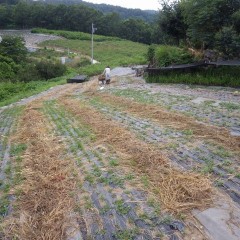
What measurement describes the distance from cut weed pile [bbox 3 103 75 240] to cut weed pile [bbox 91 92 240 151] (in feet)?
9.04

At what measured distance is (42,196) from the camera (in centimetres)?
378

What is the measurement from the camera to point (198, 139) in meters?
5.48

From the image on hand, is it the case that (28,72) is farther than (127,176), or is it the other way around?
(28,72)

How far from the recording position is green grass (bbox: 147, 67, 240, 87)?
12.4 meters

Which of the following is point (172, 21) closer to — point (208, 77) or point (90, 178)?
point (208, 77)

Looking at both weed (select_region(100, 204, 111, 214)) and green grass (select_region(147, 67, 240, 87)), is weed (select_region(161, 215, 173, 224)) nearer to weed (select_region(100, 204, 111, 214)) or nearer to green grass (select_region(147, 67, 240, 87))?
weed (select_region(100, 204, 111, 214))

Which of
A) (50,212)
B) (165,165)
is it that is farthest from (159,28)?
(50,212)

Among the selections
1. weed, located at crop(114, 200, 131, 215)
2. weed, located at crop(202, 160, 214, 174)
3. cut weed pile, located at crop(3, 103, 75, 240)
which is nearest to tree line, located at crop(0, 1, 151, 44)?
cut weed pile, located at crop(3, 103, 75, 240)

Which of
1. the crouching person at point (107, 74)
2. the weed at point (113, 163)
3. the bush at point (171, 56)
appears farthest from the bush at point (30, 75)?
the weed at point (113, 163)

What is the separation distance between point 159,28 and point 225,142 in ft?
51.2

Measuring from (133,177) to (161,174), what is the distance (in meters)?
0.41

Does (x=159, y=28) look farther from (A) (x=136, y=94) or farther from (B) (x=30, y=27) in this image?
(B) (x=30, y=27)

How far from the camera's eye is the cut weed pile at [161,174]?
3.42m

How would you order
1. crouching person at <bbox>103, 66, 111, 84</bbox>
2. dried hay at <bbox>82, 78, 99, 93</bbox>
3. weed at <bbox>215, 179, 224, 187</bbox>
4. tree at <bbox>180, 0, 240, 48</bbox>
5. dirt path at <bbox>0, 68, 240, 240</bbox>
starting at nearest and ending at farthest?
dirt path at <bbox>0, 68, 240, 240</bbox> → weed at <bbox>215, 179, 224, 187</bbox> → tree at <bbox>180, 0, 240, 48</bbox> → dried hay at <bbox>82, 78, 99, 93</bbox> → crouching person at <bbox>103, 66, 111, 84</bbox>
